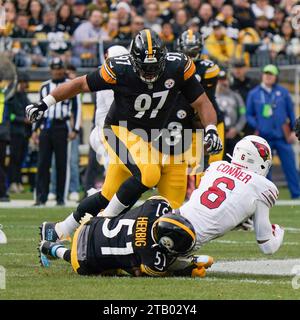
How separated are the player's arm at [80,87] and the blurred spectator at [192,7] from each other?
11305mm

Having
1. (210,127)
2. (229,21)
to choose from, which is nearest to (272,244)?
(210,127)

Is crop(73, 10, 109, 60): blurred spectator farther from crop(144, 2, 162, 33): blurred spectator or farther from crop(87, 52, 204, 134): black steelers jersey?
crop(87, 52, 204, 134): black steelers jersey

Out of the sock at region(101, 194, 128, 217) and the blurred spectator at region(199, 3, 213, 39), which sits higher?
the blurred spectator at region(199, 3, 213, 39)

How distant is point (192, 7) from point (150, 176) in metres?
11.9

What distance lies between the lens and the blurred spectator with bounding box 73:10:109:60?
58.0 ft

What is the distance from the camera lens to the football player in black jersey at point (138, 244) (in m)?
7.04

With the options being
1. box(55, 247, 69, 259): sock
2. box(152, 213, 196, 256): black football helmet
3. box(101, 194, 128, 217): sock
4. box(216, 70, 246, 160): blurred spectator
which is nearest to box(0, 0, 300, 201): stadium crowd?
box(216, 70, 246, 160): blurred spectator

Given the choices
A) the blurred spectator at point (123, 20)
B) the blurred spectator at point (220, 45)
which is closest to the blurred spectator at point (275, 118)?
the blurred spectator at point (220, 45)

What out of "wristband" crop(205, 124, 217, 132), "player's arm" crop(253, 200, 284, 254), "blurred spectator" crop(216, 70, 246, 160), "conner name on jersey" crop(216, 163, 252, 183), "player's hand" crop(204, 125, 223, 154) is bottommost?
"blurred spectator" crop(216, 70, 246, 160)

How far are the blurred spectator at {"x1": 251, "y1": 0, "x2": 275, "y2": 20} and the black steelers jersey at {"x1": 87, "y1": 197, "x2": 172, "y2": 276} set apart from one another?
43.6 ft

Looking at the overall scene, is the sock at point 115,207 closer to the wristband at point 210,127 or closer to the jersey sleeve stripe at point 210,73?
the wristband at point 210,127

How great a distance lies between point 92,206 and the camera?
27.6ft
